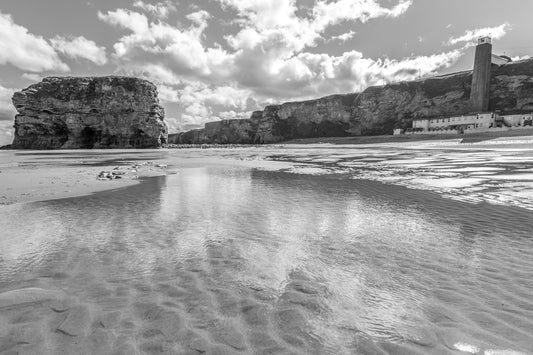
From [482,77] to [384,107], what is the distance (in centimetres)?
3351

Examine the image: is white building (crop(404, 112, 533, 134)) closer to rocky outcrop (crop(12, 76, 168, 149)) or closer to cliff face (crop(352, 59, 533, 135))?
cliff face (crop(352, 59, 533, 135))

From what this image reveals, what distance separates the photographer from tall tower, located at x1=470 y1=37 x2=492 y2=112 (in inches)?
3327

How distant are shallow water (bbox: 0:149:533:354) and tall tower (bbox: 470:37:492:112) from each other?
3944 inches

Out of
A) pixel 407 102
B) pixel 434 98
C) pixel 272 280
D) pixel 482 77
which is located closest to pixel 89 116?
pixel 272 280

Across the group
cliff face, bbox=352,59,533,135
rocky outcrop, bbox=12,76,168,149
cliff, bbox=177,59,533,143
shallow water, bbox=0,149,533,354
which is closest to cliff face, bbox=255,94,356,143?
cliff, bbox=177,59,533,143

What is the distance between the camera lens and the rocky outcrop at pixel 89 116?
304ft

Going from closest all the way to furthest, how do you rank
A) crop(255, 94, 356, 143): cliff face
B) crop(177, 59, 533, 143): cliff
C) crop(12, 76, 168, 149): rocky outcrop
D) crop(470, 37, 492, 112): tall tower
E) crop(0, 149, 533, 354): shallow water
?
crop(0, 149, 533, 354): shallow water → crop(177, 59, 533, 143): cliff → crop(470, 37, 492, 112): tall tower → crop(12, 76, 168, 149): rocky outcrop → crop(255, 94, 356, 143): cliff face

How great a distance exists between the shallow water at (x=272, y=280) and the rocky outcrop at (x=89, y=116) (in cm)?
9658

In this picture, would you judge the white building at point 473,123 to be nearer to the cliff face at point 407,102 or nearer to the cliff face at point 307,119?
the cliff face at point 407,102

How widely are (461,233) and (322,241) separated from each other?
312cm

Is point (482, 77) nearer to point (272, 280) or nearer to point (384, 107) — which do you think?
point (384, 107)

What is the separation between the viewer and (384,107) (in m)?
113

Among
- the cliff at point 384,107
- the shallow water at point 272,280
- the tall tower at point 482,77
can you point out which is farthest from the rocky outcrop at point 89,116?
A: the tall tower at point 482,77

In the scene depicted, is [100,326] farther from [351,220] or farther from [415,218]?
[415,218]
